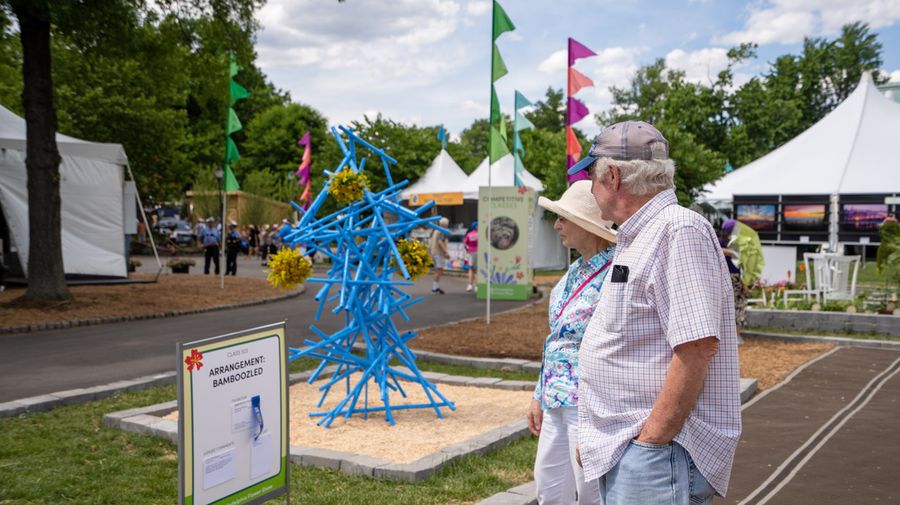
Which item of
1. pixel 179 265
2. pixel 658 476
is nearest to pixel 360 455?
pixel 658 476

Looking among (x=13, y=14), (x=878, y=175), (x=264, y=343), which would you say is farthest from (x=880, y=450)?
(x=878, y=175)

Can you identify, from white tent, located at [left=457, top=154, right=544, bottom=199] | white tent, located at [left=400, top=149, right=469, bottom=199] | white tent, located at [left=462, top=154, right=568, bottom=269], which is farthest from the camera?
white tent, located at [left=400, top=149, right=469, bottom=199]

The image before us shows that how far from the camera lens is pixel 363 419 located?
7.05 m

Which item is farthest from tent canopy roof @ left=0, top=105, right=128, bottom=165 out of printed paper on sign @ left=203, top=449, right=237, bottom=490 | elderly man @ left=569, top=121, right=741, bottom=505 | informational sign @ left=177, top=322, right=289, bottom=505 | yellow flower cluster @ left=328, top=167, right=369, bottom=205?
elderly man @ left=569, top=121, right=741, bottom=505

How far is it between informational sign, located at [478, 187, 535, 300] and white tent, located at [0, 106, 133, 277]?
913 centimetres

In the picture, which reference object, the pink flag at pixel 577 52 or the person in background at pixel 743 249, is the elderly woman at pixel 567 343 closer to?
the person in background at pixel 743 249

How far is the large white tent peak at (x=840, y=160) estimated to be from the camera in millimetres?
24984

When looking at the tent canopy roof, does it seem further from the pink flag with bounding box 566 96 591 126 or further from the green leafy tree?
the green leafy tree

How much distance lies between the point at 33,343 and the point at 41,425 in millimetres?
5537

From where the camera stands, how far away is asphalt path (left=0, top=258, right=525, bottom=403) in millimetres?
8992

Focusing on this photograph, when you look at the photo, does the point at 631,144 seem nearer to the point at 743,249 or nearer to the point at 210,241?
the point at 743,249

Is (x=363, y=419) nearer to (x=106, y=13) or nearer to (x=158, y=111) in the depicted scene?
(x=106, y=13)

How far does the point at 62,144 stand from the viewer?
733 inches

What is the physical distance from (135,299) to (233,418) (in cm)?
1391
